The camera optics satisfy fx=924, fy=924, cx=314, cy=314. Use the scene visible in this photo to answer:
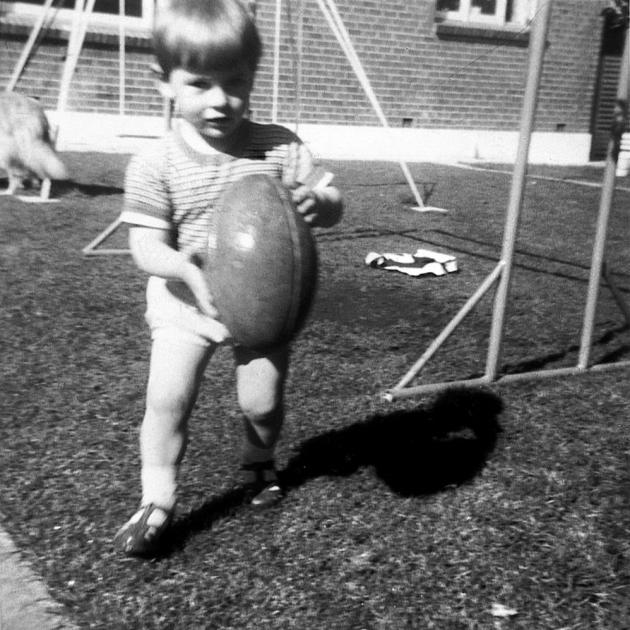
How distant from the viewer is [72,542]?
2.70 m

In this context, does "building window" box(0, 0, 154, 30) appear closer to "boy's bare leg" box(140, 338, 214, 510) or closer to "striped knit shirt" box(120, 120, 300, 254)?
"striped knit shirt" box(120, 120, 300, 254)

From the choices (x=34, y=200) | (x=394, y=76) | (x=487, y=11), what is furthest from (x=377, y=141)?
(x=34, y=200)

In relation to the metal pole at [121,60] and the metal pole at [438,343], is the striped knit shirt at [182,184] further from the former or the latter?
the metal pole at [121,60]

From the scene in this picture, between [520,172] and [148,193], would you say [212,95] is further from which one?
[520,172]

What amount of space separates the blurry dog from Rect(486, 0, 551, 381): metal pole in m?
6.07

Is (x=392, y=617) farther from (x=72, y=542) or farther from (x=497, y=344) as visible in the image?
(x=497, y=344)

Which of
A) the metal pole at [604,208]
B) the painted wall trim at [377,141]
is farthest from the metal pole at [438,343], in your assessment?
the painted wall trim at [377,141]

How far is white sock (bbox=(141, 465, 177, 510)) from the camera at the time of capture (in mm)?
2674

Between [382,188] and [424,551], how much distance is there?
876 centimetres

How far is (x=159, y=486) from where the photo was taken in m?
2.68

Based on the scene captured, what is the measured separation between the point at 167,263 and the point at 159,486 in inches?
26.1

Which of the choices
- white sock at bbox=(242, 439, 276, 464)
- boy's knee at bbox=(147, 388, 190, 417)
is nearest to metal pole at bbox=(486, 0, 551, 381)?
white sock at bbox=(242, 439, 276, 464)

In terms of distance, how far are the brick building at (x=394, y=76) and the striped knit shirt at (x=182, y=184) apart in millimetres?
9371

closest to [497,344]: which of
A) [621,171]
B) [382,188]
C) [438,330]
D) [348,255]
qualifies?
[438,330]
